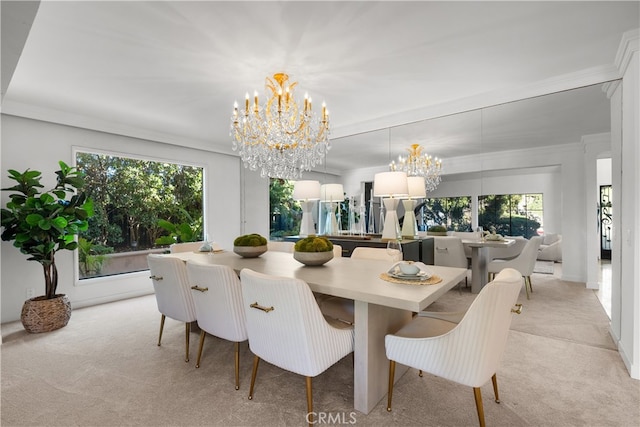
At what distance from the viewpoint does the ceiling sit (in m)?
1.83

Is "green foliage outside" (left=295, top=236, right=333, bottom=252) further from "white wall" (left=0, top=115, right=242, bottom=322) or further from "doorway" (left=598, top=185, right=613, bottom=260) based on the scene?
"white wall" (left=0, top=115, right=242, bottom=322)

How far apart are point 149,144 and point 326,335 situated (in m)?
4.23

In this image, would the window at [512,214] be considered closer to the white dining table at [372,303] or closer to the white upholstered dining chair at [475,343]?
the white dining table at [372,303]

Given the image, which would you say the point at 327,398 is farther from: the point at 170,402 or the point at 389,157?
the point at 389,157

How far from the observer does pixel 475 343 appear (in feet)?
4.45

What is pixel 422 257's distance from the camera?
3361 millimetres

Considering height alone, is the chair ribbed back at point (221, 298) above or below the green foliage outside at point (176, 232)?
below

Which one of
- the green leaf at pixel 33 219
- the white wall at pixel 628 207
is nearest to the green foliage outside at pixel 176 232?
→ the green leaf at pixel 33 219

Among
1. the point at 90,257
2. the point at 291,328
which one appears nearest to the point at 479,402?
the point at 291,328

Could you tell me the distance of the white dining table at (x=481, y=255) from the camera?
9.48 feet

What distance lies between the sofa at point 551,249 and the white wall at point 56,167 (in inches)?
181

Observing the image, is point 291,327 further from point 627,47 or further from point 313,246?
point 627,47

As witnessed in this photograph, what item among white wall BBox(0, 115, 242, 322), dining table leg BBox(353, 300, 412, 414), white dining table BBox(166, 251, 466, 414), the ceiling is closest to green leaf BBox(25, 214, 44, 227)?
white wall BBox(0, 115, 242, 322)

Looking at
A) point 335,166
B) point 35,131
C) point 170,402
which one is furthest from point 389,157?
point 35,131
